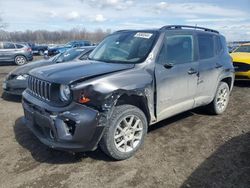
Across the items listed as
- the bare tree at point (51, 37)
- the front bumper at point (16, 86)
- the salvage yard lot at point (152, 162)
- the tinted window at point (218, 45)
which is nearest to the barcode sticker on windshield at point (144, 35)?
the salvage yard lot at point (152, 162)

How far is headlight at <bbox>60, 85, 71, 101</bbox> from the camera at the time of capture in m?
3.46

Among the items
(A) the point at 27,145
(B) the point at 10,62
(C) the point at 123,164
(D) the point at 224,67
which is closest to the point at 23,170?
(A) the point at 27,145

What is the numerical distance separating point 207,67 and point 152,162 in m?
2.40

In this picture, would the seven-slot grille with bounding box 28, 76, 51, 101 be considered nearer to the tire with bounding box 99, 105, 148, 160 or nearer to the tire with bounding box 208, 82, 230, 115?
the tire with bounding box 99, 105, 148, 160

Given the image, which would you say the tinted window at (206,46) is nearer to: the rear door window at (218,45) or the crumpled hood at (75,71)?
the rear door window at (218,45)

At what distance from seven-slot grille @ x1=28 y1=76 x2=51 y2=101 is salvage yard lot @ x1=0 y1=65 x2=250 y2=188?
35.8 inches

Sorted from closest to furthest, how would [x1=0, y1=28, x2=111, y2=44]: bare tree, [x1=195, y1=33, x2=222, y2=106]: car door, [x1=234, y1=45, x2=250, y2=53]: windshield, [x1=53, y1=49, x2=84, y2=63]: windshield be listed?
[x1=195, y1=33, x2=222, y2=106]: car door, [x1=53, y1=49, x2=84, y2=63]: windshield, [x1=234, y1=45, x2=250, y2=53]: windshield, [x1=0, y1=28, x2=111, y2=44]: bare tree

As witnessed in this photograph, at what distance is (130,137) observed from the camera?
395cm

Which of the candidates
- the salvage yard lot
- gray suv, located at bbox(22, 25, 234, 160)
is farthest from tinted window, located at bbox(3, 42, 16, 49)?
gray suv, located at bbox(22, 25, 234, 160)

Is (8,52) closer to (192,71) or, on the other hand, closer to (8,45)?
(8,45)

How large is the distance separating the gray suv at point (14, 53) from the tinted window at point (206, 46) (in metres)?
15.0

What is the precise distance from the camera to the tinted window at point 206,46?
5201mm

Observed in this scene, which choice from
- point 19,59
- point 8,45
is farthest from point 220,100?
point 8,45

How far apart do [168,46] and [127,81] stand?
118 centimetres
